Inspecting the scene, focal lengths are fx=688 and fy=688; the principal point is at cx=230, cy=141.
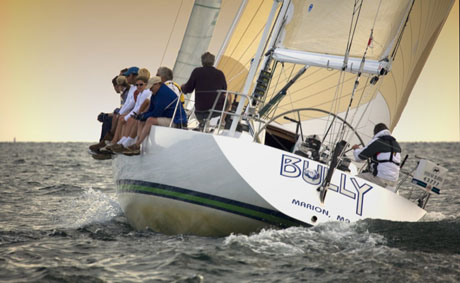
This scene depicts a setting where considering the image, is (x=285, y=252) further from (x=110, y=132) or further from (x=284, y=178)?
(x=110, y=132)

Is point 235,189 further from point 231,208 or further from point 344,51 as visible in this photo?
point 344,51

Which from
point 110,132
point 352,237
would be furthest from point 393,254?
point 110,132

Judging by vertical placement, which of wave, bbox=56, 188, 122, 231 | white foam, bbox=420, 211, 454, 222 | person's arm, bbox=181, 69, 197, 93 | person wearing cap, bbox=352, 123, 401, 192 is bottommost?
wave, bbox=56, 188, 122, 231

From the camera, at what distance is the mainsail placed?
7609 millimetres

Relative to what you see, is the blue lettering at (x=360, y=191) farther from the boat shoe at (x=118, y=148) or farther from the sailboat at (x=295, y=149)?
the boat shoe at (x=118, y=148)

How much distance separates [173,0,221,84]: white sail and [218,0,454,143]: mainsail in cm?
88

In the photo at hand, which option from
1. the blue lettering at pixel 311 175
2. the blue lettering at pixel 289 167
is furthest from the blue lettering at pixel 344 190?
the blue lettering at pixel 289 167

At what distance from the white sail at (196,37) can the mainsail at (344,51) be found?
34.5 inches

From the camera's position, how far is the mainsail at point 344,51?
7.61 metres

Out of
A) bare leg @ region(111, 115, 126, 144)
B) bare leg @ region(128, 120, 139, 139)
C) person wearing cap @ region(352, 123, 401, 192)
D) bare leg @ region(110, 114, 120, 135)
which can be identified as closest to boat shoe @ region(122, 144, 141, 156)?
bare leg @ region(128, 120, 139, 139)

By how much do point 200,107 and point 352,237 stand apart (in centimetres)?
255

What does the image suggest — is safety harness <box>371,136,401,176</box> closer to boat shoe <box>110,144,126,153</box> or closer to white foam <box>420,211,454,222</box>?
white foam <box>420,211,454,222</box>

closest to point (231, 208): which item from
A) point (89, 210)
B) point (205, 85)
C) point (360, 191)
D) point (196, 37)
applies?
point (360, 191)

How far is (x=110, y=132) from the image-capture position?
831cm
